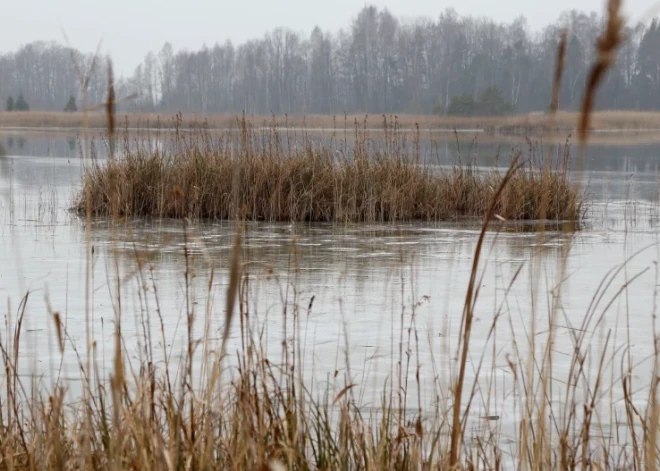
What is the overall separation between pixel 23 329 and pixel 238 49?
88.6 meters

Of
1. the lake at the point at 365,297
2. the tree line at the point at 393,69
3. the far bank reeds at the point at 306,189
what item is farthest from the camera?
the tree line at the point at 393,69

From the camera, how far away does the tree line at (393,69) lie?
67.2m

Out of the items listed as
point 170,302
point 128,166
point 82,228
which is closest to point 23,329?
point 170,302

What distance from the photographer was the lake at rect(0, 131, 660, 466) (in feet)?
9.96

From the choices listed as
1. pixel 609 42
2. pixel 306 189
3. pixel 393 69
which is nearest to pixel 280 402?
pixel 609 42

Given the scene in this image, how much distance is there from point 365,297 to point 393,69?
7301 centimetres

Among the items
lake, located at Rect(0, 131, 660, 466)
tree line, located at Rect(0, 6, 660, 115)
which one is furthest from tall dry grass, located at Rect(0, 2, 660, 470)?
tree line, located at Rect(0, 6, 660, 115)

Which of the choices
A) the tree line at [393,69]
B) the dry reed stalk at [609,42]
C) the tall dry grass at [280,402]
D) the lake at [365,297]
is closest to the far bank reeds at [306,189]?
the tall dry grass at [280,402]

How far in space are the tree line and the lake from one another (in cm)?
5176

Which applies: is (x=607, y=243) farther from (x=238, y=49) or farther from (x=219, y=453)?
(x=238, y=49)

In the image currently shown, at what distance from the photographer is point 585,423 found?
2162 millimetres

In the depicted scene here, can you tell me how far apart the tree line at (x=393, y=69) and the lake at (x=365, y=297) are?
51759 mm

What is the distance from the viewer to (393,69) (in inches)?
3029

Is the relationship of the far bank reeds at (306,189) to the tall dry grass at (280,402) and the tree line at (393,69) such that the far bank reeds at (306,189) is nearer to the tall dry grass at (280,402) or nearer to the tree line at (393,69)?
the tall dry grass at (280,402)
